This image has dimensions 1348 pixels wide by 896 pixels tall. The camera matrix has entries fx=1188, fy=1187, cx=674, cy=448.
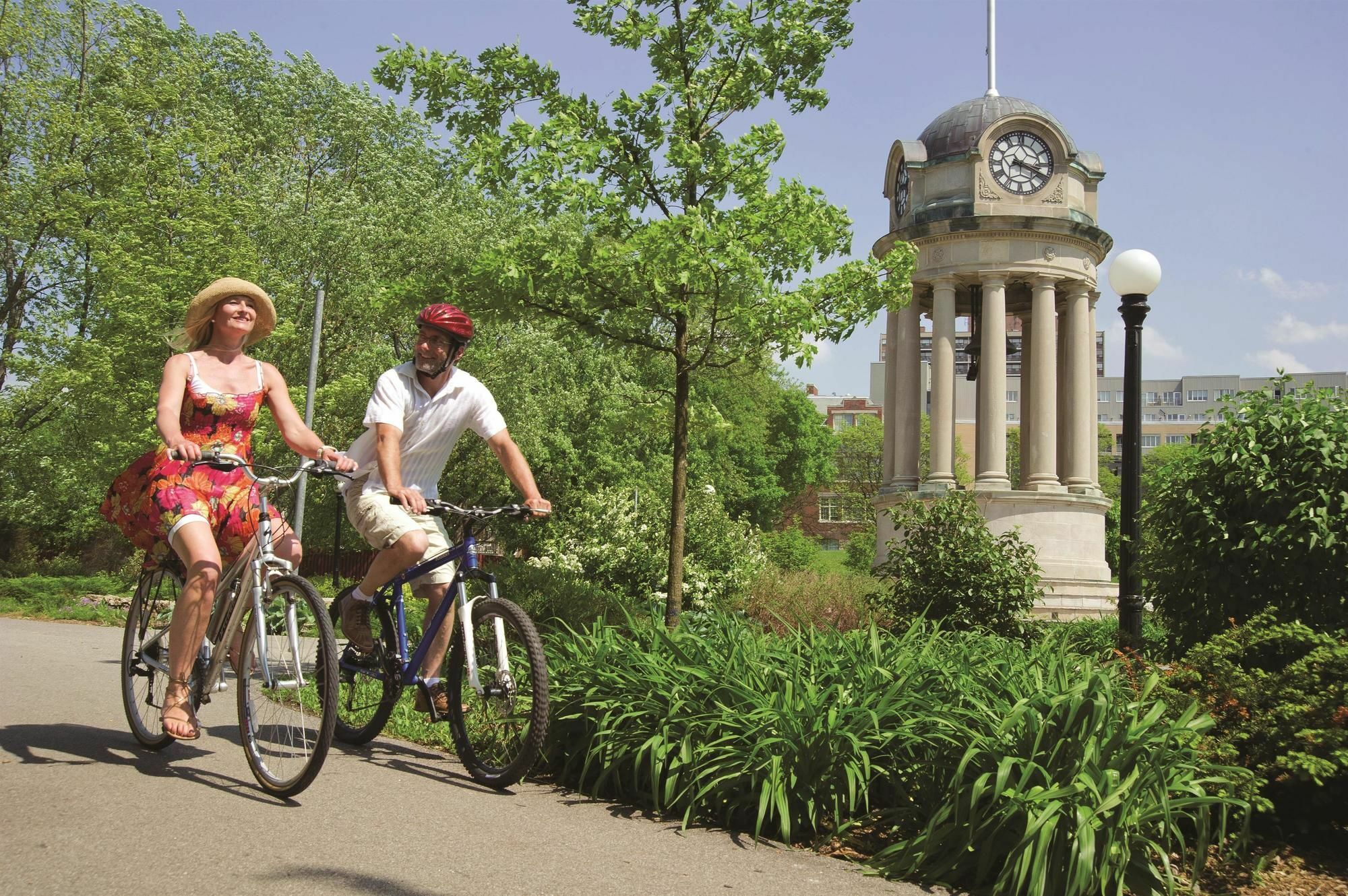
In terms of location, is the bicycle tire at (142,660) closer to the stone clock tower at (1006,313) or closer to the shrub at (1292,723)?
the shrub at (1292,723)

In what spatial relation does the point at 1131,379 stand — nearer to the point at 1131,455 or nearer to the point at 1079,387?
the point at 1131,455

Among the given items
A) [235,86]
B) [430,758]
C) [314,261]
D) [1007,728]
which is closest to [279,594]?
[430,758]

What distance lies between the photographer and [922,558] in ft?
41.1

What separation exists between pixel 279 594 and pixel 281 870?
4.68 ft

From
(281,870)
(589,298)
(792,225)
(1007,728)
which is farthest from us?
(589,298)

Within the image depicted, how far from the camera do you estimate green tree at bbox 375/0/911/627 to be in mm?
9859

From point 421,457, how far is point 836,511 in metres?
85.7

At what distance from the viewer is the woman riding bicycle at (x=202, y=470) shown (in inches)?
196

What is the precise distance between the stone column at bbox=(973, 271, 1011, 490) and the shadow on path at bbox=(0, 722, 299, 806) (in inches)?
829

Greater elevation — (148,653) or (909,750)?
(148,653)

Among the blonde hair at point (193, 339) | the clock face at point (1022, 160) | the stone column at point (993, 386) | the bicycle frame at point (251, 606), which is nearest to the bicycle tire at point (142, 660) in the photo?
the bicycle frame at point (251, 606)

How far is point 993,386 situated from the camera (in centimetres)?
2562

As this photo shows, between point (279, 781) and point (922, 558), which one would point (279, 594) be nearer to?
point (279, 781)

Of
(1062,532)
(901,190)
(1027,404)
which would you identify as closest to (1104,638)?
(1062,532)
